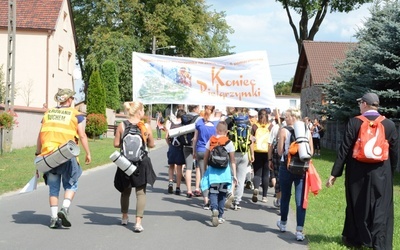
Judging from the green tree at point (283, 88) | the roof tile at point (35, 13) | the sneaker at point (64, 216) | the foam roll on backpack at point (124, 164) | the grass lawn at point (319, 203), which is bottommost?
Result: the grass lawn at point (319, 203)

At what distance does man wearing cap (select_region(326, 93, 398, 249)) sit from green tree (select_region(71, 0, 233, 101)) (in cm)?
4453

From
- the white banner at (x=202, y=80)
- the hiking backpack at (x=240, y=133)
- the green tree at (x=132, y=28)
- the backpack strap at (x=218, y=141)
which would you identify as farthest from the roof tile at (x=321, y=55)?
the backpack strap at (x=218, y=141)

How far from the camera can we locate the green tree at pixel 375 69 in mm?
18047

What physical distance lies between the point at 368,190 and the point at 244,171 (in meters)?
3.78

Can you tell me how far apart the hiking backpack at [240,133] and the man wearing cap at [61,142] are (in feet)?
10.2

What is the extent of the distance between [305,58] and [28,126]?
25122mm

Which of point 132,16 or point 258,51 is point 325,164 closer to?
point 258,51

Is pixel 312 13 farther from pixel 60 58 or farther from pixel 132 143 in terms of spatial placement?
pixel 132 143

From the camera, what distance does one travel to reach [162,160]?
21391mm

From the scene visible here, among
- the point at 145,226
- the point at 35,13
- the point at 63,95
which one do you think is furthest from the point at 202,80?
the point at 35,13

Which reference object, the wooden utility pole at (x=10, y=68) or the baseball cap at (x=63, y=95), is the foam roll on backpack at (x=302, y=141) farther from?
the wooden utility pole at (x=10, y=68)

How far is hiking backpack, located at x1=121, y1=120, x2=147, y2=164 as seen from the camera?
7738 mm

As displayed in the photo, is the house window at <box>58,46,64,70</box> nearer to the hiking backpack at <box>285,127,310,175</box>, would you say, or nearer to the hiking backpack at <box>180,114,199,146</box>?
the hiking backpack at <box>180,114,199,146</box>

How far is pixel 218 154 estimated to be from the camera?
28.5 feet
